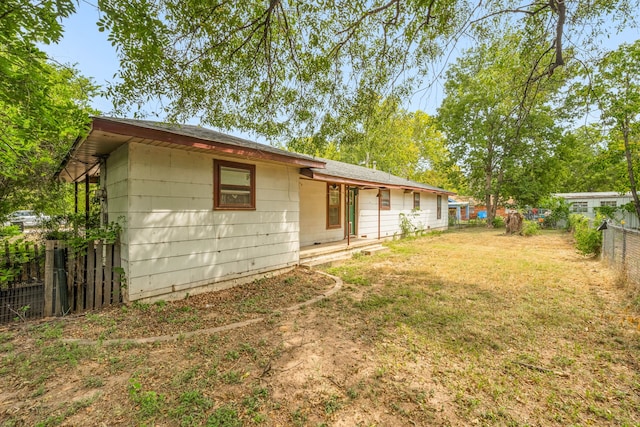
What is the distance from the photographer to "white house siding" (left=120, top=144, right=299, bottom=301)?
4312 mm

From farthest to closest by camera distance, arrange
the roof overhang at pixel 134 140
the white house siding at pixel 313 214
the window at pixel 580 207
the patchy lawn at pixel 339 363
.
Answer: the window at pixel 580 207, the white house siding at pixel 313 214, the roof overhang at pixel 134 140, the patchy lawn at pixel 339 363

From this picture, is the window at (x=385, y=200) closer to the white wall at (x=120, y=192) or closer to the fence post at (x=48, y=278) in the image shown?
the white wall at (x=120, y=192)

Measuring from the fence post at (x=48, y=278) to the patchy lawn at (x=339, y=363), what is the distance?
1.12 feet

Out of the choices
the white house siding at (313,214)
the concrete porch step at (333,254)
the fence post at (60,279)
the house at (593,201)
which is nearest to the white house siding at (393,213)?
the concrete porch step at (333,254)

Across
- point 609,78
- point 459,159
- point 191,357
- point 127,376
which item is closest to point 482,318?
point 191,357

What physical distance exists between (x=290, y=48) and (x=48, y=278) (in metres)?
5.51

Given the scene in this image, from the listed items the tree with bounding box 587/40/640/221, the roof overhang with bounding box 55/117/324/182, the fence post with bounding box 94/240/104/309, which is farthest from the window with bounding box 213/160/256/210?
the tree with bounding box 587/40/640/221

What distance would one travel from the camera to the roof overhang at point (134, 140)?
3834 mm

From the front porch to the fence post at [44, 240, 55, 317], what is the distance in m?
4.69

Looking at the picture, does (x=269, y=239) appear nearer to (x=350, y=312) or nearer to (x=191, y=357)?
(x=350, y=312)

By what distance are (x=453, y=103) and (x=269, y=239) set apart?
898 inches

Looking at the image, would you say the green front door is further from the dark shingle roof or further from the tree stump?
the tree stump

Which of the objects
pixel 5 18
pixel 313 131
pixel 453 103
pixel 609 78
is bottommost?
pixel 313 131

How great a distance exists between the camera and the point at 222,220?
534cm
